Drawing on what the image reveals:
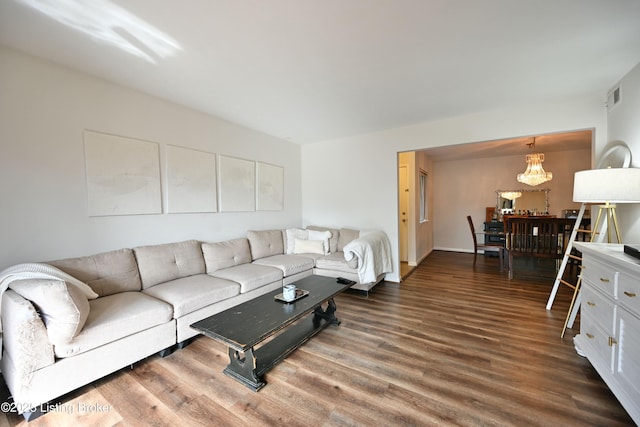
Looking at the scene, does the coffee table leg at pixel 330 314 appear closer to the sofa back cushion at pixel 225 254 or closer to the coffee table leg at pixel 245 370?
the coffee table leg at pixel 245 370

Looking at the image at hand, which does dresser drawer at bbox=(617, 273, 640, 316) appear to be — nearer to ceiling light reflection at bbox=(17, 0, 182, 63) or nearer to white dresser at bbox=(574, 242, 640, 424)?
white dresser at bbox=(574, 242, 640, 424)

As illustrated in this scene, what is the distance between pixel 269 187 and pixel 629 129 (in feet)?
13.7

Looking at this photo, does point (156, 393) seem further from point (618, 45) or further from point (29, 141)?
point (618, 45)

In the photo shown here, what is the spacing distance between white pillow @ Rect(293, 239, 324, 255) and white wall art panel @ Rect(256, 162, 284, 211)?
2.60ft

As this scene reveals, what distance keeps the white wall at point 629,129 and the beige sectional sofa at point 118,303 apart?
2562 mm

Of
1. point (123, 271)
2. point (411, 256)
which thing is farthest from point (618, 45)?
point (123, 271)

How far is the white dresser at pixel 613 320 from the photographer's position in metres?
1.35

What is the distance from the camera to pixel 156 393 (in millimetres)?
1684

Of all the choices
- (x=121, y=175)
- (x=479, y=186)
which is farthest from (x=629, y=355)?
(x=479, y=186)

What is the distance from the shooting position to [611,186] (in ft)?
6.06

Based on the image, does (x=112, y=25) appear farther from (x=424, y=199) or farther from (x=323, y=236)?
(x=424, y=199)

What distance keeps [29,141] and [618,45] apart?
15.5ft

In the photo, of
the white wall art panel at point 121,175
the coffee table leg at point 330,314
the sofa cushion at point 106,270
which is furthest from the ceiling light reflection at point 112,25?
the coffee table leg at point 330,314

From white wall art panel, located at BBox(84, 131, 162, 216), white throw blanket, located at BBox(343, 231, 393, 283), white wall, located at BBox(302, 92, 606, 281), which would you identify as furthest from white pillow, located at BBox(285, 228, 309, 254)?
white wall art panel, located at BBox(84, 131, 162, 216)
